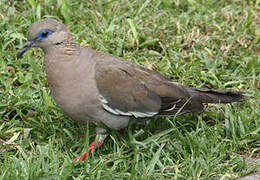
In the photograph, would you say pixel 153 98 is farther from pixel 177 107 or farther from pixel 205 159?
pixel 205 159

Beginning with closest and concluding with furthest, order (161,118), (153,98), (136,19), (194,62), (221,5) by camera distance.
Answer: (153,98), (161,118), (194,62), (136,19), (221,5)

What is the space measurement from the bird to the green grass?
187mm

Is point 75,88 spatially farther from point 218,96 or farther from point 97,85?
point 218,96

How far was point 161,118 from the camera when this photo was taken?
4844 mm

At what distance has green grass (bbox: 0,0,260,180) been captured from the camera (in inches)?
159

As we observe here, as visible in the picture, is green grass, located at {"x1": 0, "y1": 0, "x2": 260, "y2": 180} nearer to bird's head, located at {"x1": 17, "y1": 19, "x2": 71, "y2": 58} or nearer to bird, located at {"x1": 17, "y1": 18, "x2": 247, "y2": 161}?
bird, located at {"x1": 17, "y1": 18, "x2": 247, "y2": 161}

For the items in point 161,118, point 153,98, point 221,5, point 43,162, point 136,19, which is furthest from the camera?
point 221,5

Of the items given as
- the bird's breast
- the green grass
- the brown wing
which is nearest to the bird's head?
the bird's breast

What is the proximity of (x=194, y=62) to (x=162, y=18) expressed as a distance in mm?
914

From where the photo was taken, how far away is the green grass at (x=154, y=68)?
13.2 feet

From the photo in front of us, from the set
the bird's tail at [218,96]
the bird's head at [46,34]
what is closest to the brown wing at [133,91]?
the bird's tail at [218,96]

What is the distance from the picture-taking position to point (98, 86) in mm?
4152

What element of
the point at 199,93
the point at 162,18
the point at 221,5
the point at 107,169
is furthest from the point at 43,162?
the point at 221,5

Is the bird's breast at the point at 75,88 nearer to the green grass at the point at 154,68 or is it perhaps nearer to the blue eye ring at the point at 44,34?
the blue eye ring at the point at 44,34
